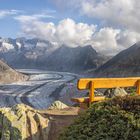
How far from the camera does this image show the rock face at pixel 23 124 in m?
16.0

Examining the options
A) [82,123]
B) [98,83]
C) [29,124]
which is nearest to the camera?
[82,123]

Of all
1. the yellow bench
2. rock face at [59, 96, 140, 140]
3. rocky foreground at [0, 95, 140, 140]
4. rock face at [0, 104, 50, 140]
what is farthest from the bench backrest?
rock face at [0, 104, 50, 140]

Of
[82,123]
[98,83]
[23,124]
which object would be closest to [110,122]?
[82,123]

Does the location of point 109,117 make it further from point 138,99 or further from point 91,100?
point 91,100

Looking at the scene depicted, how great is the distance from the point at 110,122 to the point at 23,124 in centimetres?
427

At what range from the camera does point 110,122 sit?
13391 mm

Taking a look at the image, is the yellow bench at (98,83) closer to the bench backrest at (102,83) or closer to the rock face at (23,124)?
the bench backrest at (102,83)

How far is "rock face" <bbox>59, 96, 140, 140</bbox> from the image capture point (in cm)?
1281

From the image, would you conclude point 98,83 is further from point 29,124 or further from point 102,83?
point 29,124

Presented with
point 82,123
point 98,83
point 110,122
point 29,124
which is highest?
point 98,83

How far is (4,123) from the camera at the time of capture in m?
16.5

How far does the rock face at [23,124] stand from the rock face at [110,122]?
6.77 feet

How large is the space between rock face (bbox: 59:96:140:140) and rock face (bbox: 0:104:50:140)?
206 centimetres

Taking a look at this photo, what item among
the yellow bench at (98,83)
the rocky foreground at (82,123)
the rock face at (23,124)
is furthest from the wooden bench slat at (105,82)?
the rock face at (23,124)
